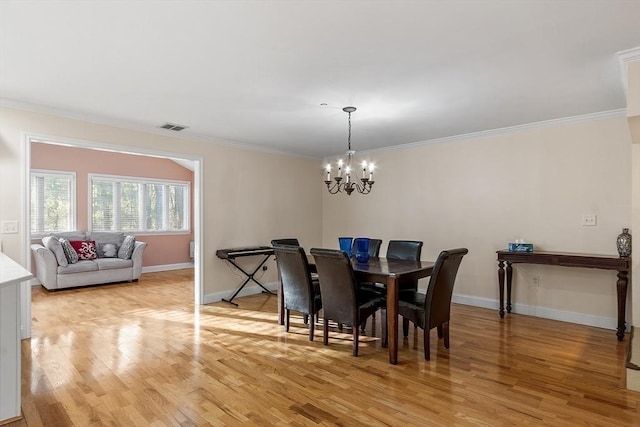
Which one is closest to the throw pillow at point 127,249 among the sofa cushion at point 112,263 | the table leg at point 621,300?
the sofa cushion at point 112,263

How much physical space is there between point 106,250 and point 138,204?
57.3 inches

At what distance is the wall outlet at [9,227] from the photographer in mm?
3626

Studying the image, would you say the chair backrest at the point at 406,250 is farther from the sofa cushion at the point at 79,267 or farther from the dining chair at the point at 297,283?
the sofa cushion at the point at 79,267

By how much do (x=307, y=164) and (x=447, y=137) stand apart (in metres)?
2.53

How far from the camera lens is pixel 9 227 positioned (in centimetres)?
366

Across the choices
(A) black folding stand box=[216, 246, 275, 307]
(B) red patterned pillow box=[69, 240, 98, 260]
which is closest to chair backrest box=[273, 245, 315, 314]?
(A) black folding stand box=[216, 246, 275, 307]

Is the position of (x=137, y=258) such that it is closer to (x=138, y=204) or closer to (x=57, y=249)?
(x=57, y=249)

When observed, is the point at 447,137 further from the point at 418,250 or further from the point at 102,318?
the point at 102,318

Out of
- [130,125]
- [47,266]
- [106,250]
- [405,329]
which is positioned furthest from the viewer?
[106,250]

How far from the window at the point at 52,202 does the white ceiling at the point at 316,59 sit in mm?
3452

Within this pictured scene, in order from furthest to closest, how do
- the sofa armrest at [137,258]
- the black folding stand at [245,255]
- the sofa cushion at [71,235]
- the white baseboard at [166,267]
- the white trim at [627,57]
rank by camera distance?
the white baseboard at [166,267], the sofa armrest at [137,258], the sofa cushion at [71,235], the black folding stand at [245,255], the white trim at [627,57]

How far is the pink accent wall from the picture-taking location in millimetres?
6683

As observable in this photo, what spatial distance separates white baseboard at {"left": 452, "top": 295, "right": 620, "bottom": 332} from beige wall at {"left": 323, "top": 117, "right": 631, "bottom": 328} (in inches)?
0.4

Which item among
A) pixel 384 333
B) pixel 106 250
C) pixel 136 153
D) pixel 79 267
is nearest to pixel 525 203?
pixel 384 333
